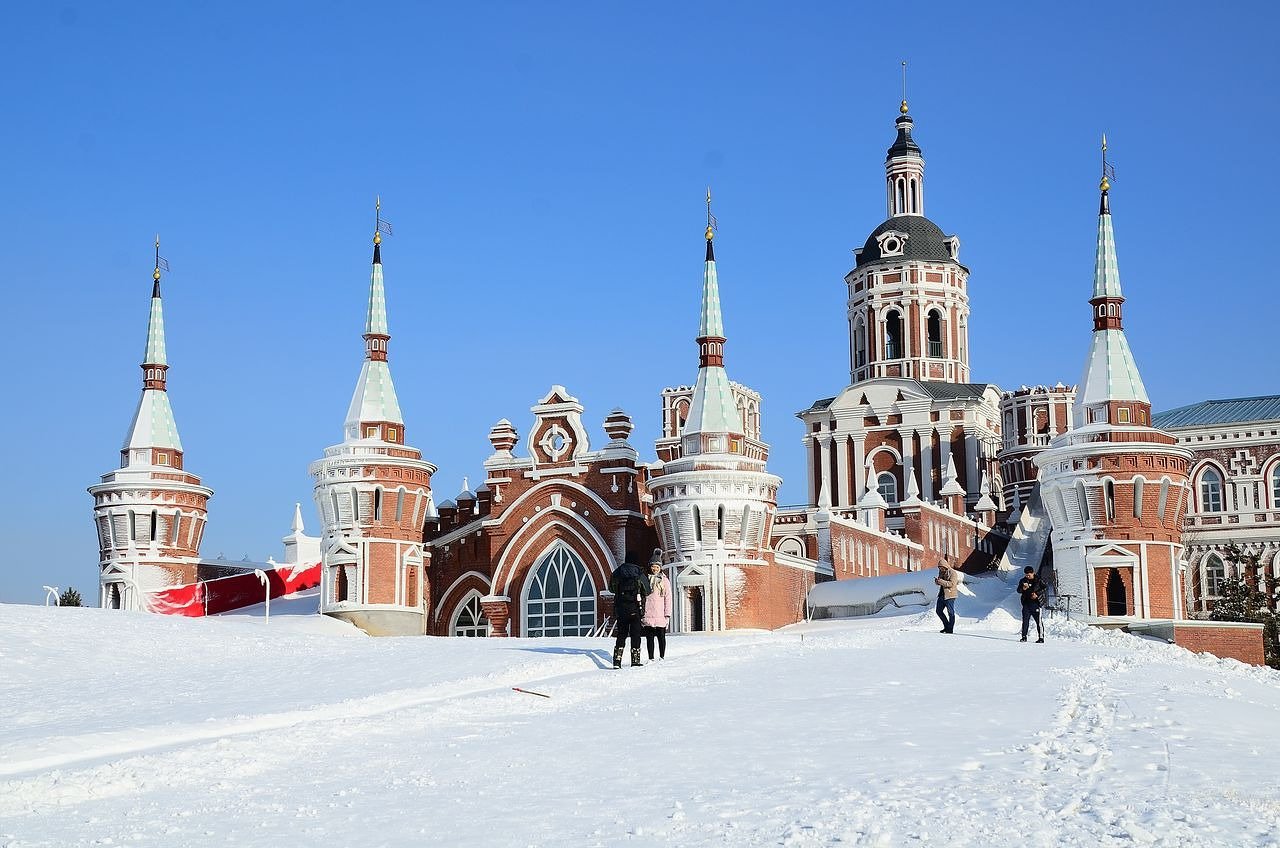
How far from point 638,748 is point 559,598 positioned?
105 ft

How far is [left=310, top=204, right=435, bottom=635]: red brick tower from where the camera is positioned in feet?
150

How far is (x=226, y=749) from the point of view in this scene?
51.9 ft

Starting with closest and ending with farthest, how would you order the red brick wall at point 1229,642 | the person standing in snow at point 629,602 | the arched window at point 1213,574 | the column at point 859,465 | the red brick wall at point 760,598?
the person standing in snow at point 629,602, the red brick wall at point 1229,642, the red brick wall at point 760,598, the arched window at point 1213,574, the column at point 859,465

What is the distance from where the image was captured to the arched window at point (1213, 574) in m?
55.1

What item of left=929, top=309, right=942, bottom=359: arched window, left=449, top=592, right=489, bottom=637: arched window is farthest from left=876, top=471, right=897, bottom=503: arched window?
left=449, top=592, right=489, bottom=637: arched window

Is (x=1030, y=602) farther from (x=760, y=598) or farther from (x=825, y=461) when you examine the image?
(x=825, y=461)

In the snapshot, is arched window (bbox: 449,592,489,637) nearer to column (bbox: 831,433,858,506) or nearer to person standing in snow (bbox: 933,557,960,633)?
column (bbox: 831,433,858,506)

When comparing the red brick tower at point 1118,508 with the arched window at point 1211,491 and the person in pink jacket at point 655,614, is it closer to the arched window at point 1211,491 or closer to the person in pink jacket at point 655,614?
the arched window at point 1211,491

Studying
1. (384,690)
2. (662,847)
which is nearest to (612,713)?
(384,690)

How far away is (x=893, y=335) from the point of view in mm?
67750

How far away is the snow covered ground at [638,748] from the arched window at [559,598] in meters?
20.8

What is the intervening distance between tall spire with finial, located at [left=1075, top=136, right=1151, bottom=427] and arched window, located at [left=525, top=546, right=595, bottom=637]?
14.6 meters

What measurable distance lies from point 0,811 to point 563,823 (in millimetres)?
4584

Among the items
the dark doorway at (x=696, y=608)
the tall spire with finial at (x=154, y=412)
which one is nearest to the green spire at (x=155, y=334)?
the tall spire with finial at (x=154, y=412)
